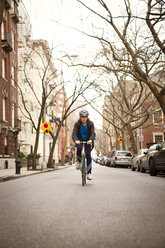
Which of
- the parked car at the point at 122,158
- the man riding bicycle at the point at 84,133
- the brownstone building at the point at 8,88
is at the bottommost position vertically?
the parked car at the point at 122,158

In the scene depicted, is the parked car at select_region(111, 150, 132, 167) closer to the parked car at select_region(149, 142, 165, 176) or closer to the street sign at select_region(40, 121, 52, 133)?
the street sign at select_region(40, 121, 52, 133)

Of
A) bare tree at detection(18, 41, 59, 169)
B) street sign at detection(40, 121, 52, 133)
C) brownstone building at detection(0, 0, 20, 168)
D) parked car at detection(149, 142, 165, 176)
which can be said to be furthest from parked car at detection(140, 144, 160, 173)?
brownstone building at detection(0, 0, 20, 168)

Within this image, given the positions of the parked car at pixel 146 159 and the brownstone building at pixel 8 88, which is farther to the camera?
the brownstone building at pixel 8 88

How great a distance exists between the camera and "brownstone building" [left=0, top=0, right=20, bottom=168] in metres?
30.2

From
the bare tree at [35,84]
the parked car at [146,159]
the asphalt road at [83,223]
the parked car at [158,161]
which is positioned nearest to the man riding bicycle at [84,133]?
the asphalt road at [83,223]

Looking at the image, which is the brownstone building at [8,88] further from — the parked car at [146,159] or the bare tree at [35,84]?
the parked car at [146,159]

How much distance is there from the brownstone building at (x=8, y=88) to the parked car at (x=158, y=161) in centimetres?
1612

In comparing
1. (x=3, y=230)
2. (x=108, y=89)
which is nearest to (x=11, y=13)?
(x=108, y=89)

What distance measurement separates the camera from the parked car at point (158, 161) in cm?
1450

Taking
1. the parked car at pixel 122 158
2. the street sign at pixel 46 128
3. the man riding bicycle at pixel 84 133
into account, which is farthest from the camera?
the parked car at pixel 122 158

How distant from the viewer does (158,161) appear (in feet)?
49.2

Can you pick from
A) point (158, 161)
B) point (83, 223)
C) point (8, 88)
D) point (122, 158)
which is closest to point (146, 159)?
point (158, 161)

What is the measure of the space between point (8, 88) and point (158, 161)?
67.5ft

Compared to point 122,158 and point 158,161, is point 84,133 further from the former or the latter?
point 122,158
